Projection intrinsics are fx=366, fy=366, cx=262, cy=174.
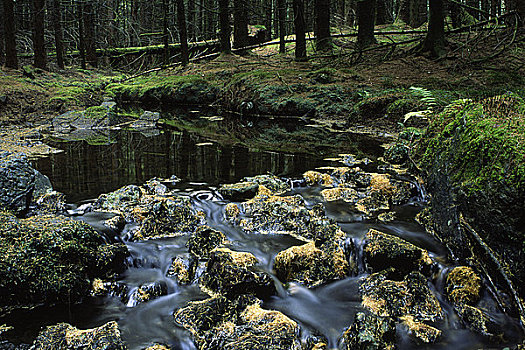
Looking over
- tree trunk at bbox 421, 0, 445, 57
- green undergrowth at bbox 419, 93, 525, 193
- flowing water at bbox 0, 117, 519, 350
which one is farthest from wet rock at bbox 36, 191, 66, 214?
tree trunk at bbox 421, 0, 445, 57

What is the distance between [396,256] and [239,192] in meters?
2.30

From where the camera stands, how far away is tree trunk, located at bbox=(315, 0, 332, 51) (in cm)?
1411

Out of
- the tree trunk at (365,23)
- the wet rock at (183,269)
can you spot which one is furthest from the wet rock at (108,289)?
the tree trunk at (365,23)

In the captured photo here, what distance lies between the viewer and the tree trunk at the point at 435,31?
10023 millimetres

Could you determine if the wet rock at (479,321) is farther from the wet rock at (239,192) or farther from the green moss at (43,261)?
the green moss at (43,261)

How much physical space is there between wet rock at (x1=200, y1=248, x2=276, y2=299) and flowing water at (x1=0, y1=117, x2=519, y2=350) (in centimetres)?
13

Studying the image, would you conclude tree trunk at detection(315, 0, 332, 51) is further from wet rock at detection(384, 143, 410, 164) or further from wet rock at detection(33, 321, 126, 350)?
wet rock at detection(33, 321, 126, 350)

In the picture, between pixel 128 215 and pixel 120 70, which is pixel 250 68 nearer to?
pixel 128 215

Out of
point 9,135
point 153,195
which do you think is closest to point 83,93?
point 9,135

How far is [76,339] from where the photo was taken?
101 inches

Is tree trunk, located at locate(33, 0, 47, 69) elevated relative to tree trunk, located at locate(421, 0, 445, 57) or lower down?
elevated

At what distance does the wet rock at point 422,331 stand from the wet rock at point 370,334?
188mm

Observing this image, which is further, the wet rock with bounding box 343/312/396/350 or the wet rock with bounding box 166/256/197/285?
the wet rock with bounding box 166/256/197/285

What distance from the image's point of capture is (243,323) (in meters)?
2.76
